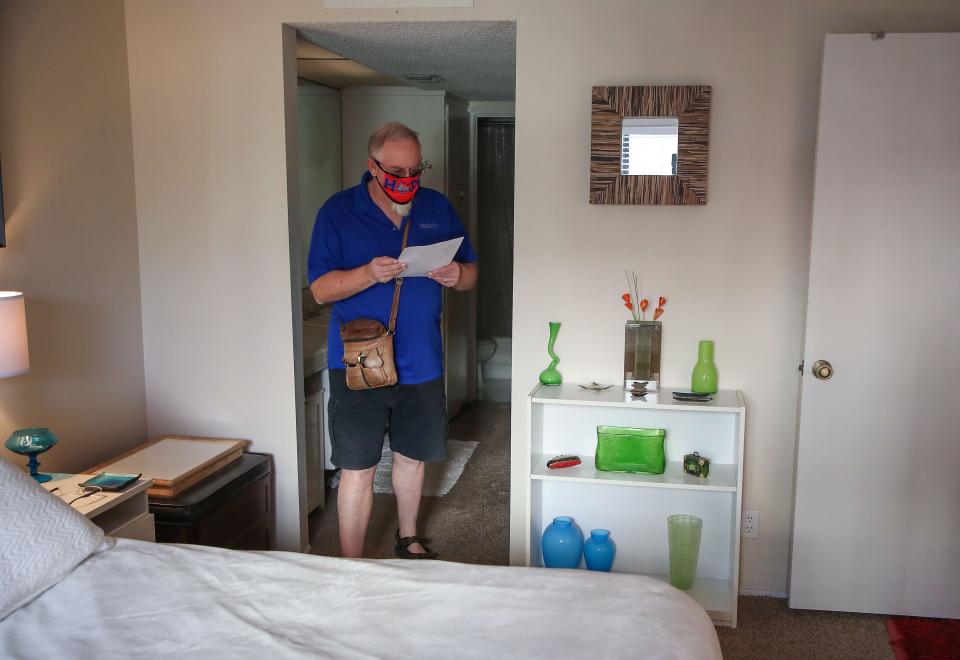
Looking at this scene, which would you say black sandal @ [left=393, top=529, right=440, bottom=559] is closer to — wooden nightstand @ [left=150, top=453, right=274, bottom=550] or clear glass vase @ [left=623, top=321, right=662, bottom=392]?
wooden nightstand @ [left=150, top=453, right=274, bottom=550]

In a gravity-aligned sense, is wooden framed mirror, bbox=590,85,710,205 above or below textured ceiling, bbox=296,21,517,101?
below

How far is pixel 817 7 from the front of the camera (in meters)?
2.67

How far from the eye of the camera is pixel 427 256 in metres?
2.63

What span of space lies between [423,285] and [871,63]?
159cm

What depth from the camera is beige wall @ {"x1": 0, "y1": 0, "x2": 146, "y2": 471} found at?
98.6 inches

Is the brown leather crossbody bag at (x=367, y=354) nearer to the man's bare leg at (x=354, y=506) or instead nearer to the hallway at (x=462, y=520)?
the man's bare leg at (x=354, y=506)

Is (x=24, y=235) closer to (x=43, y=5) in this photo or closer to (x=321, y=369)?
(x=43, y=5)

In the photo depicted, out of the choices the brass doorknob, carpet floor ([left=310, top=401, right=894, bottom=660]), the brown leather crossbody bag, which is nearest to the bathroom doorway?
carpet floor ([left=310, top=401, right=894, bottom=660])

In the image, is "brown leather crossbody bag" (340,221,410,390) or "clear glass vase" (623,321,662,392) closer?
"brown leather crossbody bag" (340,221,410,390)

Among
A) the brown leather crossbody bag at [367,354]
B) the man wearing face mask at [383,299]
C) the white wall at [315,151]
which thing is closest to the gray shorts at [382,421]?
the man wearing face mask at [383,299]

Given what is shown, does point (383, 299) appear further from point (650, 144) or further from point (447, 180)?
point (447, 180)

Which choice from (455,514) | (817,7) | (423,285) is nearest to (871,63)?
(817,7)

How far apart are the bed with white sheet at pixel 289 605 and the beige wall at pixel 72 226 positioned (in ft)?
3.02

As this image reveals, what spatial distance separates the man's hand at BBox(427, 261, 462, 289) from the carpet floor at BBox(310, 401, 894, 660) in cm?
113
